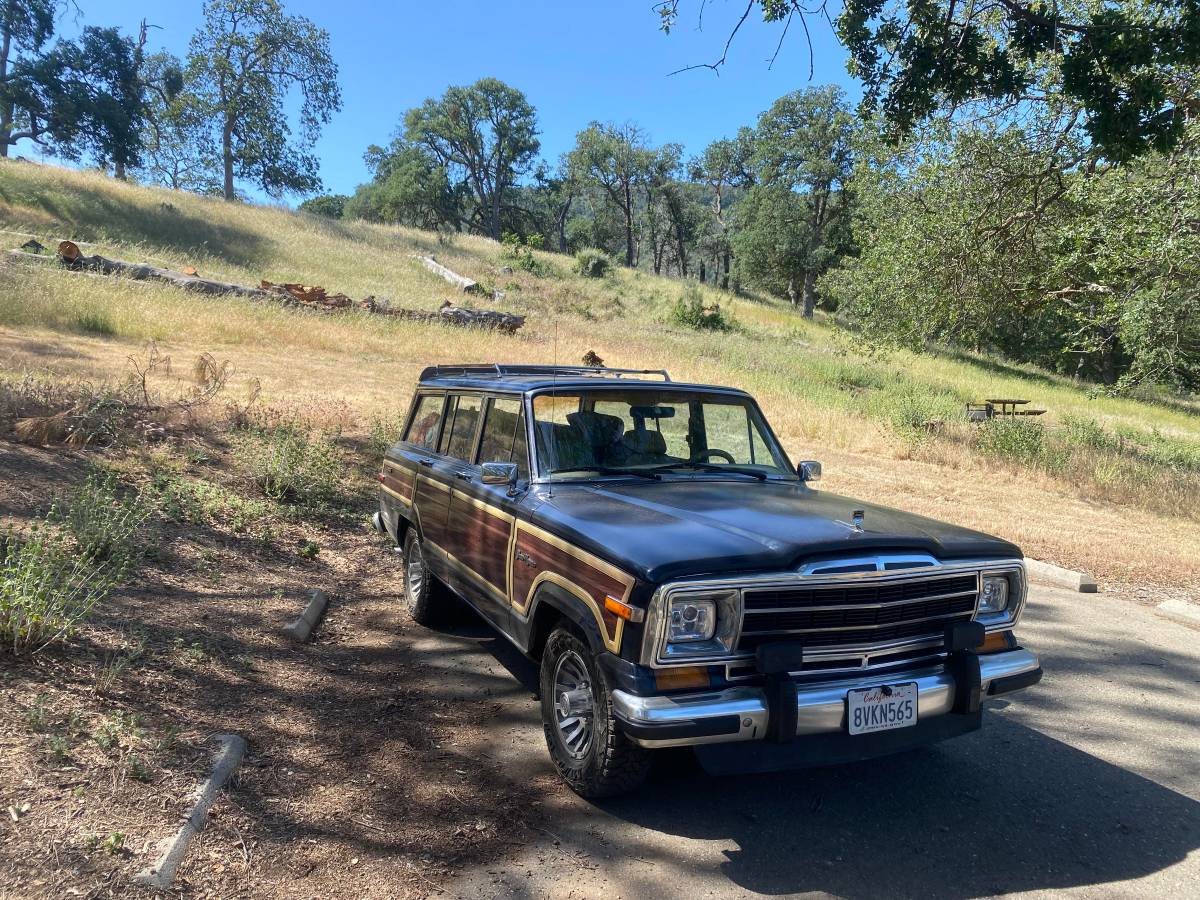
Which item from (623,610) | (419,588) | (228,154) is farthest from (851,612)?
(228,154)

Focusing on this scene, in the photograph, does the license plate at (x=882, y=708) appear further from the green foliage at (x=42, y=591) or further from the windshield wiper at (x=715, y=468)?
the green foliage at (x=42, y=591)

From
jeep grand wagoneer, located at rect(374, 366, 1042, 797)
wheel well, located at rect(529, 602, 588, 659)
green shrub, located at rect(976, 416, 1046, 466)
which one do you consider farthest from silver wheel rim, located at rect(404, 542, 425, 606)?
green shrub, located at rect(976, 416, 1046, 466)

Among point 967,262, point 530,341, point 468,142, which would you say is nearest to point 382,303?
point 530,341

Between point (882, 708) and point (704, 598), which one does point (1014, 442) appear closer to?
point (882, 708)

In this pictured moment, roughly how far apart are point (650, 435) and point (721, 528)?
54.1 inches

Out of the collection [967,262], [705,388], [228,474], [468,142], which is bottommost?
[228,474]

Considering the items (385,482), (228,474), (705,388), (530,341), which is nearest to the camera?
(705,388)

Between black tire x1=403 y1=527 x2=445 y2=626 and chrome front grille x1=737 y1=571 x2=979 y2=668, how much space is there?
9.82 ft

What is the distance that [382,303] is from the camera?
26.4m

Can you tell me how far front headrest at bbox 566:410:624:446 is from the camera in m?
4.56

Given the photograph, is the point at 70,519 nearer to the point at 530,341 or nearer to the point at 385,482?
the point at 385,482

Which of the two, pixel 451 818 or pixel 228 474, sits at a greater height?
pixel 228 474

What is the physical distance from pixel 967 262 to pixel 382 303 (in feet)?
58.1

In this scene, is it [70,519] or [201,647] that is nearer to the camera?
[201,647]
